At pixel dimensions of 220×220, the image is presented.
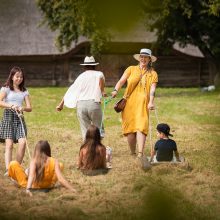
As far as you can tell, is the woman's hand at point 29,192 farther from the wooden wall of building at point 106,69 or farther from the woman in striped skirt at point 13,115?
the wooden wall of building at point 106,69

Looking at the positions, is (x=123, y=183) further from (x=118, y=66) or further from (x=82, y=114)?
(x=118, y=66)

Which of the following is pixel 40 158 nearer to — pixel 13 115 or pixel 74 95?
pixel 13 115

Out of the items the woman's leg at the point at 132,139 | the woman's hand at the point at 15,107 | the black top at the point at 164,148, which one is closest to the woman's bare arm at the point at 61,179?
the woman's hand at the point at 15,107

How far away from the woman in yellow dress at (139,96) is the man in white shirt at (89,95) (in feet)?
0.97

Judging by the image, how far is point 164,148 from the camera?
336 inches

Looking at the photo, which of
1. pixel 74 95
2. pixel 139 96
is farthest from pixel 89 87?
pixel 139 96

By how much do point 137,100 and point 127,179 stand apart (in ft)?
7.28

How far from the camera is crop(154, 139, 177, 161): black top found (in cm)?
852

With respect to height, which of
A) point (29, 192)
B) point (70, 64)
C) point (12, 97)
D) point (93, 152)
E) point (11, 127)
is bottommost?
point (29, 192)

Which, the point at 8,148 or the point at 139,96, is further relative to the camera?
the point at 139,96

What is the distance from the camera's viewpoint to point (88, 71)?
9.16m

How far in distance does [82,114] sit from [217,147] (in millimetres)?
7329

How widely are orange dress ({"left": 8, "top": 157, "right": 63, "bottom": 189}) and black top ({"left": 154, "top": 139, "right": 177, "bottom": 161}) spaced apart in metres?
1.79

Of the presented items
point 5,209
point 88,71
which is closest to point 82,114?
point 88,71
